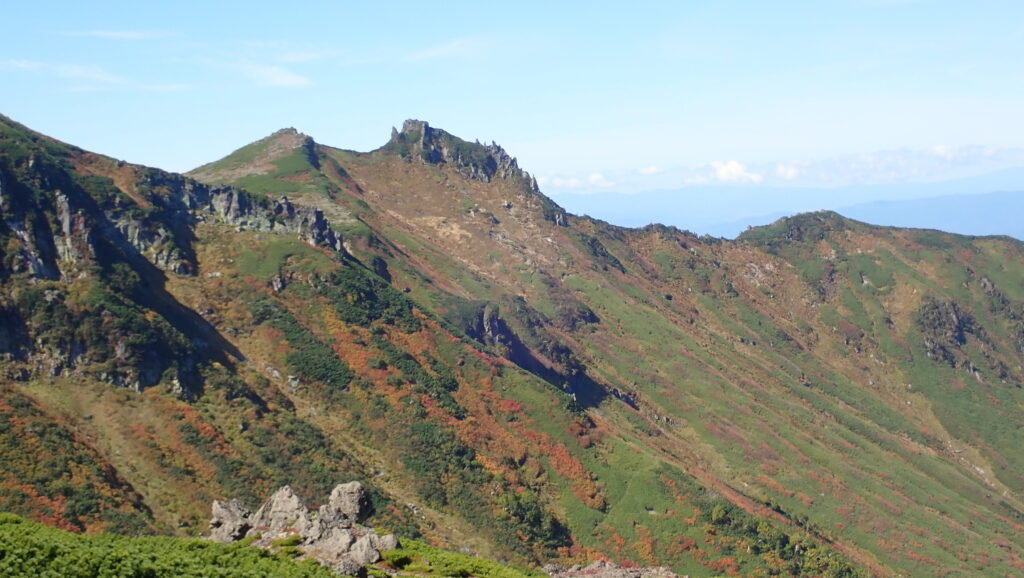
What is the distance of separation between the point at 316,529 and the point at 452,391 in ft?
175

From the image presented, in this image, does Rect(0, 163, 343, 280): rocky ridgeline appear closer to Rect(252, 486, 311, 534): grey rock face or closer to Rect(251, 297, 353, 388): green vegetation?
Rect(251, 297, 353, 388): green vegetation

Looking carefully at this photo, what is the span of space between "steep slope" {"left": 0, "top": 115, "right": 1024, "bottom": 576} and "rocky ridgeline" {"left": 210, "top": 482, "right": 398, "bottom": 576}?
55.3 feet

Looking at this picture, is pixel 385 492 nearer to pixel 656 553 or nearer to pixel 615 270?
pixel 656 553

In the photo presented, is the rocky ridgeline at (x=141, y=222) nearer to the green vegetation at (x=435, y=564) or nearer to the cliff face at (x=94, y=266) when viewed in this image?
the cliff face at (x=94, y=266)

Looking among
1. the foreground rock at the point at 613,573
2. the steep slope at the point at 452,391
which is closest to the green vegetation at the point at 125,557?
the foreground rock at the point at 613,573

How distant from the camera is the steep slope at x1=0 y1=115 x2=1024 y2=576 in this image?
231 feet

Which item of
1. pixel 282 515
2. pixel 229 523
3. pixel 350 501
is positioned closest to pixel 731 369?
pixel 350 501

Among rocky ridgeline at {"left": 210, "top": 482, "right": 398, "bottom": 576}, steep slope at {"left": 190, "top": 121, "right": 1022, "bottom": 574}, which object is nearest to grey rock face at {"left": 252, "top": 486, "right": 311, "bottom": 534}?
rocky ridgeline at {"left": 210, "top": 482, "right": 398, "bottom": 576}

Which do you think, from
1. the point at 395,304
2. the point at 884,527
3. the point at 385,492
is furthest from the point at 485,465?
the point at 884,527

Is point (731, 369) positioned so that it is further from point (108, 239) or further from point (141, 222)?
point (108, 239)

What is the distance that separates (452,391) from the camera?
93.9 metres

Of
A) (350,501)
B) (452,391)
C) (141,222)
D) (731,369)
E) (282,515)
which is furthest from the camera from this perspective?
(731,369)

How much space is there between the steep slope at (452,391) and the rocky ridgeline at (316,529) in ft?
55.3

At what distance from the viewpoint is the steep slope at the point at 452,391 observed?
70.4 metres
